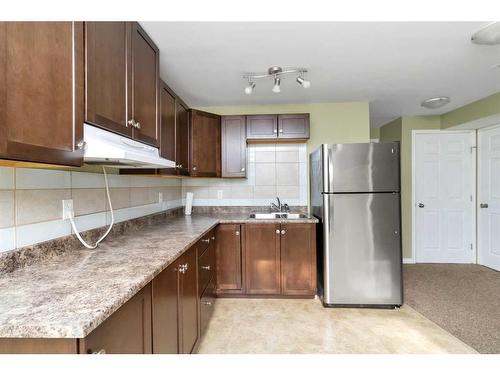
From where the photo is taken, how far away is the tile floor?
175cm

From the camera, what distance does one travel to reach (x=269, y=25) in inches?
60.1

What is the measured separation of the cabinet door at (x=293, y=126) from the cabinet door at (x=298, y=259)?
1025 millimetres

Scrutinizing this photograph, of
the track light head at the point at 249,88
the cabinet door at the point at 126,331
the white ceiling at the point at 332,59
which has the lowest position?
the cabinet door at the point at 126,331

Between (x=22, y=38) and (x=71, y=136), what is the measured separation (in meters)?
0.30

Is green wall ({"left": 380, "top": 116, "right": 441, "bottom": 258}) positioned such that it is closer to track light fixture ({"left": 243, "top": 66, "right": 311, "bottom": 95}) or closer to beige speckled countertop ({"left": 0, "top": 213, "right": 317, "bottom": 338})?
track light fixture ({"left": 243, "top": 66, "right": 311, "bottom": 95})

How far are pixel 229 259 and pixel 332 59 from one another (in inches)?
80.1

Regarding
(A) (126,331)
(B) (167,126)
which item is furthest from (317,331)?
(B) (167,126)

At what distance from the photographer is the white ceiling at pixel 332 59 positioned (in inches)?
62.0

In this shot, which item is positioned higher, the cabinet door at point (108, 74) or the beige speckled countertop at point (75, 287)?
the cabinet door at point (108, 74)

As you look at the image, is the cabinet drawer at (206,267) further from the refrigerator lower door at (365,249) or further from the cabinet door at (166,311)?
the refrigerator lower door at (365,249)

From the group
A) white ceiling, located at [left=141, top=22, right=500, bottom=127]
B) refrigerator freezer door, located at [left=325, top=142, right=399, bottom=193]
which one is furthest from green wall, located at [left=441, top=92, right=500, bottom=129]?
refrigerator freezer door, located at [left=325, top=142, right=399, bottom=193]

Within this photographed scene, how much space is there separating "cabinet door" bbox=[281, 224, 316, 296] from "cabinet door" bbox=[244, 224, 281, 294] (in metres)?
0.07

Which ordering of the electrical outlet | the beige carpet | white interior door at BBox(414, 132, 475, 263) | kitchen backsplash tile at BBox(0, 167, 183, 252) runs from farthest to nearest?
white interior door at BBox(414, 132, 475, 263) → the beige carpet → the electrical outlet → kitchen backsplash tile at BBox(0, 167, 183, 252)

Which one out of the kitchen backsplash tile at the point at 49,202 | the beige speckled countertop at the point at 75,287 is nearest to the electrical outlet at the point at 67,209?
the kitchen backsplash tile at the point at 49,202
